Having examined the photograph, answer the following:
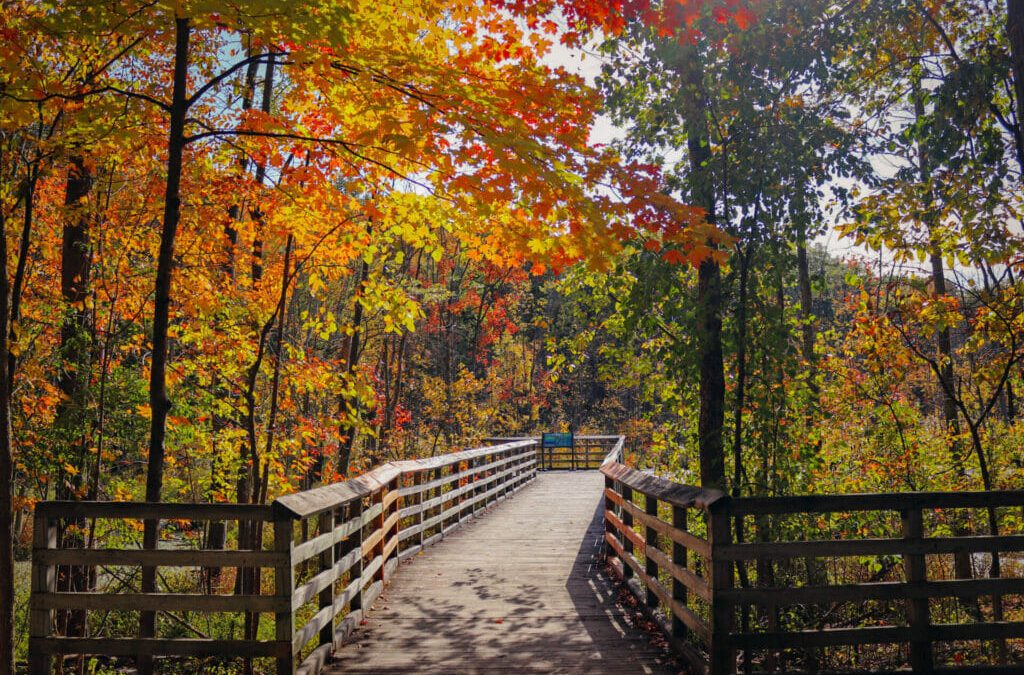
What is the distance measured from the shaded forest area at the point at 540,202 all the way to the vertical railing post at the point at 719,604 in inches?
69.8

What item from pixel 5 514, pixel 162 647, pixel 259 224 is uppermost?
pixel 259 224

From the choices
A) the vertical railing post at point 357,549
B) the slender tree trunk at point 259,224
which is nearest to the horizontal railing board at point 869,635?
the vertical railing post at point 357,549

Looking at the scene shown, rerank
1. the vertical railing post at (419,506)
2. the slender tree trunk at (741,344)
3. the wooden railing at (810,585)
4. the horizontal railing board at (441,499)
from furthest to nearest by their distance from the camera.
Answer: the vertical railing post at (419,506) → the horizontal railing board at (441,499) → the slender tree trunk at (741,344) → the wooden railing at (810,585)

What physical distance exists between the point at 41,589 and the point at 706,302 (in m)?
5.30

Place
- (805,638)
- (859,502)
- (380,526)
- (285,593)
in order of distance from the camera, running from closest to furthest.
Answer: (285,593), (805,638), (859,502), (380,526)

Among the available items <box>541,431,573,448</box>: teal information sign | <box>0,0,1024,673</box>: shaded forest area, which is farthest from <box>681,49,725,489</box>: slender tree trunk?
<box>541,431,573,448</box>: teal information sign

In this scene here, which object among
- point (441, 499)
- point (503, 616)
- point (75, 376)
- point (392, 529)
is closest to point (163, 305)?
point (503, 616)

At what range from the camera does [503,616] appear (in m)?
6.59

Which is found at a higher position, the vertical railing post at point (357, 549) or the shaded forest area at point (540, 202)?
the shaded forest area at point (540, 202)

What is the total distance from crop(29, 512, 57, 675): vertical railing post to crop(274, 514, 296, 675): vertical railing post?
1402 mm

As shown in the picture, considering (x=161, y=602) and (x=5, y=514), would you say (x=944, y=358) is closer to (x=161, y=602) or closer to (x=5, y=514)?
(x=161, y=602)

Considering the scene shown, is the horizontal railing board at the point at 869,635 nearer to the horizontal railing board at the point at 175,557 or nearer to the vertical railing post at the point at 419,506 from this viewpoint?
the horizontal railing board at the point at 175,557

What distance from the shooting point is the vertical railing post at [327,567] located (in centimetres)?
530

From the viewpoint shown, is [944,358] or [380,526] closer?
[380,526]
